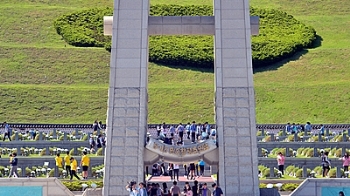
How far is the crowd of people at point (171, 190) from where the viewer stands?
1305 inches

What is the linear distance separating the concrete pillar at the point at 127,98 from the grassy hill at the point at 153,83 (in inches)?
992

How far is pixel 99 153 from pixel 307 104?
826 inches

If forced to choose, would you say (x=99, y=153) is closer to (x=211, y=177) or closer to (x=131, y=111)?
(x=211, y=177)

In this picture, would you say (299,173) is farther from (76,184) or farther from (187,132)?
(187,132)

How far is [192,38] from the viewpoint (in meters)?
79.1

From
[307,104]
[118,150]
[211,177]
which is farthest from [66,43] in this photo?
[118,150]

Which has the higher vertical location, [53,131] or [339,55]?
[339,55]

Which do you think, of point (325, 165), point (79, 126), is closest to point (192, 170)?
point (325, 165)

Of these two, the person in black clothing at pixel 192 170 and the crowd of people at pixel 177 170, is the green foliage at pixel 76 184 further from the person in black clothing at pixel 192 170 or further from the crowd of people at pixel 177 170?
the person in black clothing at pixel 192 170

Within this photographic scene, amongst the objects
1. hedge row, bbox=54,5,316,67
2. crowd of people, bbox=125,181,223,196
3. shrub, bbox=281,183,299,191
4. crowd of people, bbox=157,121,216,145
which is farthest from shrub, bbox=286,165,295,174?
hedge row, bbox=54,5,316,67

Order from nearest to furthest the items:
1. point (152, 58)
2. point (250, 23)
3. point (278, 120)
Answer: point (250, 23) < point (278, 120) < point (152, 58)

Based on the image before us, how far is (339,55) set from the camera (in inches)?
2950

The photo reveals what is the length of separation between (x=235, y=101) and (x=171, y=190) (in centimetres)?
363

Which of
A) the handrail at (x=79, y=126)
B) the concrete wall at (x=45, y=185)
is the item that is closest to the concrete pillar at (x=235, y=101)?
the concrete wall at (x=45, y=185)
